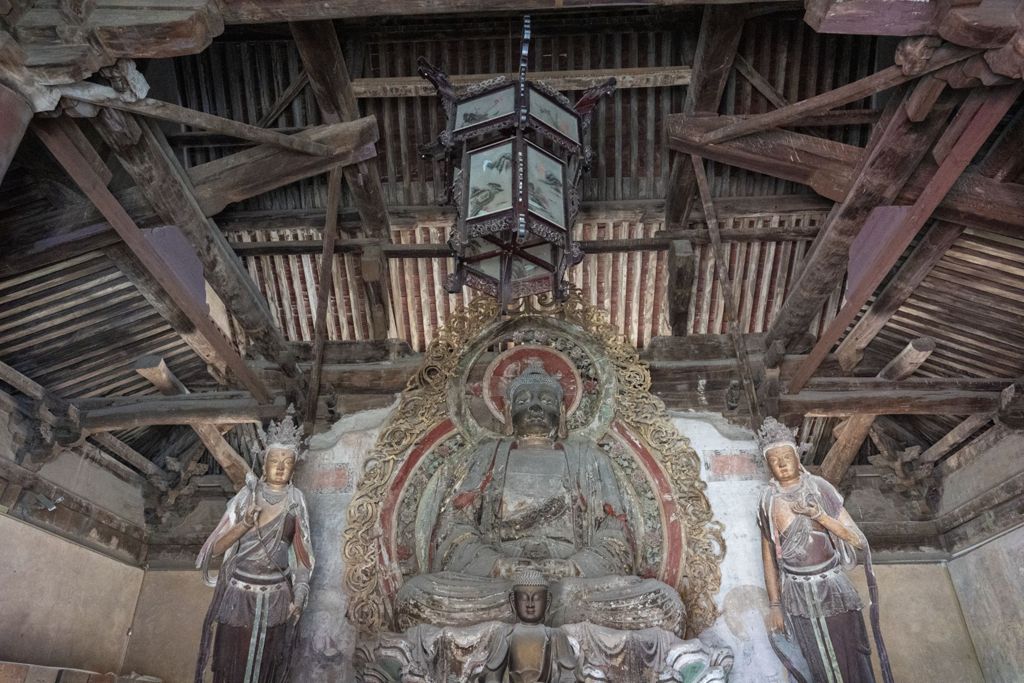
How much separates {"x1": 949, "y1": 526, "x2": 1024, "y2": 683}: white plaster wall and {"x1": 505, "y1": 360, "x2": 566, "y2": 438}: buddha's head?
12.9 ft

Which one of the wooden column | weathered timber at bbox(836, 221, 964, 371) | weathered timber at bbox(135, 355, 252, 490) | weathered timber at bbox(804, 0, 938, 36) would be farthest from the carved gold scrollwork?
the wooden column

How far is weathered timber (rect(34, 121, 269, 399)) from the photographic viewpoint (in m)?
4.04

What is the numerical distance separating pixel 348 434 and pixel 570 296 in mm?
2246

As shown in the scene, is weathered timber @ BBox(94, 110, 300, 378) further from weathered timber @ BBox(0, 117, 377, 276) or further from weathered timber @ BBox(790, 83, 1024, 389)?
weathered timber @ BBox(790, 83, 1024, 389)

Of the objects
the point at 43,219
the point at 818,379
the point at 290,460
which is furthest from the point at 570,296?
the point at 43,219

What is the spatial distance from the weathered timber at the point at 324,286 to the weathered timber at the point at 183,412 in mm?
246

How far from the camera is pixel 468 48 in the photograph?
19.9 feet

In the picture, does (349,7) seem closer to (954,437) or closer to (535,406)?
(535,406)

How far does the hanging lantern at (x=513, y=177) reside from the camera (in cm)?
416

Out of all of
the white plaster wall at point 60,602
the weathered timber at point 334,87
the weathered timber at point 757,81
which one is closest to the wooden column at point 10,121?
the weathered timber at point 334,87

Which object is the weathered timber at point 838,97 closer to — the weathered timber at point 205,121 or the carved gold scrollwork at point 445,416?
the carved gold scrollwork at point 445,416

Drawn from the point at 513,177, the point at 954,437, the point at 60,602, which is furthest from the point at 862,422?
the point at 60,602

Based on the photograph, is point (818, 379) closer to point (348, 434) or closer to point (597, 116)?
point (597, 116)

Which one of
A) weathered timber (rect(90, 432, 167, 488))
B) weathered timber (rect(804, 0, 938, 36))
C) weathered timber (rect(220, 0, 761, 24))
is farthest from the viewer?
weathered timber (rect(90, 432, 167, 488))
